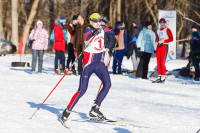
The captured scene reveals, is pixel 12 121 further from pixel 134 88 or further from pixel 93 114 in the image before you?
pixel 134 88

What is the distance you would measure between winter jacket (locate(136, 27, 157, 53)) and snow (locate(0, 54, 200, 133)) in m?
1.22

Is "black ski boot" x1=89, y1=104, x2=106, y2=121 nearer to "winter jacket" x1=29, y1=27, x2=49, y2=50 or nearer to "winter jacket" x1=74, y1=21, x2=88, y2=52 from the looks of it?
"winter jacket" x1=74, y1=21, x2=88, y2=52

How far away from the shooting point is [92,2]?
30625 mm

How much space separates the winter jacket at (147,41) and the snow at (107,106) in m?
1.22

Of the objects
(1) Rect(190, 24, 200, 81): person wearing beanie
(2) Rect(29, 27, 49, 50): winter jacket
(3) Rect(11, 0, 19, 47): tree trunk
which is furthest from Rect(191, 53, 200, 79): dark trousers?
(3) Rect(11, 0, 19, 47): tree trunk

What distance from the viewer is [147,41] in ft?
42.9

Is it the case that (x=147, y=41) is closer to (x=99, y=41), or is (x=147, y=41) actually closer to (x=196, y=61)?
(x=196, y=61)

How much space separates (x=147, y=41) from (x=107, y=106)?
5.52m

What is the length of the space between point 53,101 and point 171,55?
821 cm

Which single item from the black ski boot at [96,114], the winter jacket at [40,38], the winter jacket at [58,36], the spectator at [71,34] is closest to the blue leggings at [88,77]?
the black ski boot at [96,114]

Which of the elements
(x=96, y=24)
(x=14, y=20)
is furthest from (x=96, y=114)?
(x=14, y=20)

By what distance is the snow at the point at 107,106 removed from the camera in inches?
238

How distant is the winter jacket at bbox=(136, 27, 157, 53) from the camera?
13.0m

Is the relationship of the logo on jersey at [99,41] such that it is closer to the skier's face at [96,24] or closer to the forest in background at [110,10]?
the skier's face at [96,24]
